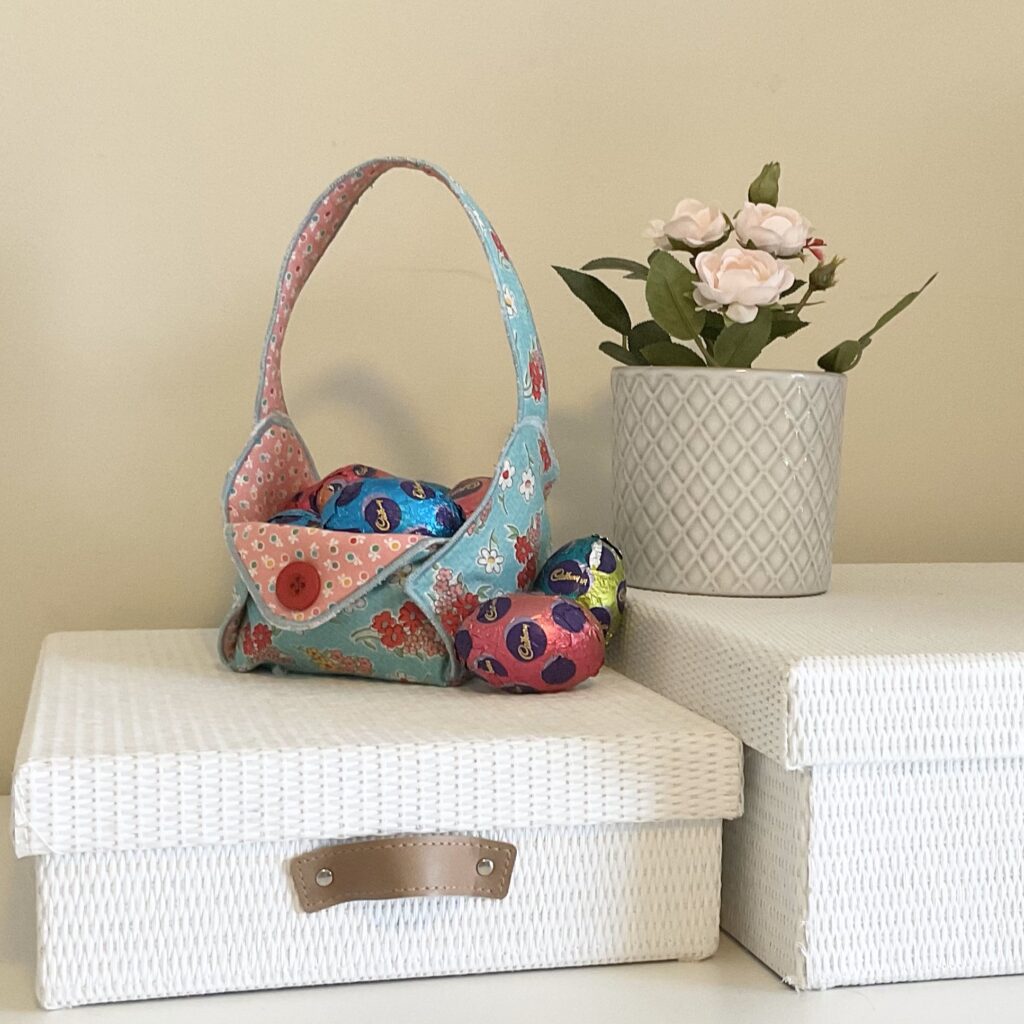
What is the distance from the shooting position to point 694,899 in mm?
772

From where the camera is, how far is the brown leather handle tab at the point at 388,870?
72 cm

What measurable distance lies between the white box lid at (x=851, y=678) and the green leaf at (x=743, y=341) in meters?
0.19

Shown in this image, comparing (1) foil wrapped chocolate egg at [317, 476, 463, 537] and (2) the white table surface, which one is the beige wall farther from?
(2) the white table surface

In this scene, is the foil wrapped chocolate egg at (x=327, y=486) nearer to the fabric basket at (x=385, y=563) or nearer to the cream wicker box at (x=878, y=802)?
the fabric basket at (x=385, y=563)

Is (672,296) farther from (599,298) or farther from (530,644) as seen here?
(530,644)

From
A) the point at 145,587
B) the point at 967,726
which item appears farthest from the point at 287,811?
the point at 145,587

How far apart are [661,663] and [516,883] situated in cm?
21

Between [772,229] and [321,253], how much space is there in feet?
1.07

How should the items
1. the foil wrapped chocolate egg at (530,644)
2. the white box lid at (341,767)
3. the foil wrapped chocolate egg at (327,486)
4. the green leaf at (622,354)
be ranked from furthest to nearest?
the green leaf at (622,354) < the foil wrapped chocolate egg at (327,486) < the foil wrapped chocolate egg at (530,644) < the white box lid at (341,767)

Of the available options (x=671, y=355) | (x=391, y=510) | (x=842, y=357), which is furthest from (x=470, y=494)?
(x=842, y=357)

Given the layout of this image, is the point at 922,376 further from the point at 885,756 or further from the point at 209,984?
the point at 209,984

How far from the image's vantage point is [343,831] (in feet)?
2.34

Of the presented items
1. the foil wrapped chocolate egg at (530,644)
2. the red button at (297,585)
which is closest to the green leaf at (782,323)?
the foil wrapped chocolate egg at (530,644)

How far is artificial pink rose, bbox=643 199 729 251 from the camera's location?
3.24ft
